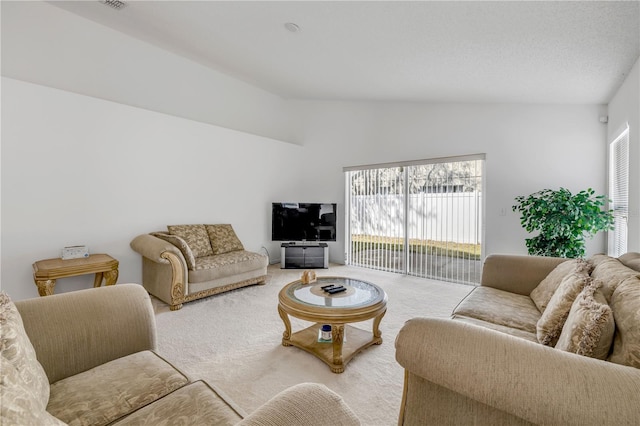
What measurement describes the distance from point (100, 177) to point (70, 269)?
1.17 meters

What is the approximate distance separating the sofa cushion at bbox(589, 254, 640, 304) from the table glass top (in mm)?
1288

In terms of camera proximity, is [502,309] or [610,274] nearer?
[610,274]

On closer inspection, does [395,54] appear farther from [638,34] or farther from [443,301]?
[443,301]

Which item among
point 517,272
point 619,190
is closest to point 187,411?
point 517,272

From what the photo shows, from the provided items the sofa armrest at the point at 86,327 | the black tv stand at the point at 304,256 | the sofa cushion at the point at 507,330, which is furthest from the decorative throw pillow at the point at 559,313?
the black tv stand at the point at 304,256

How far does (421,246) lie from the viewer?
182 inches

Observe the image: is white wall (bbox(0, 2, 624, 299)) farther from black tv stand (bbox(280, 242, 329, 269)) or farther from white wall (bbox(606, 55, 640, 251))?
black tv stand (bbox(280, 242, 329, 269))

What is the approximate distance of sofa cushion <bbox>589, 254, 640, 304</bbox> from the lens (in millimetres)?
1404

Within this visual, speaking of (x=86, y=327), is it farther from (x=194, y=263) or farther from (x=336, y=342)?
(x=194, y=263)

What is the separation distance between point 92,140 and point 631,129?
5624mm

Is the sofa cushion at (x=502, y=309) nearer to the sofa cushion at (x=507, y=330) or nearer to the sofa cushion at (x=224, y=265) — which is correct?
the sofa cushion at (x=507, y=330)

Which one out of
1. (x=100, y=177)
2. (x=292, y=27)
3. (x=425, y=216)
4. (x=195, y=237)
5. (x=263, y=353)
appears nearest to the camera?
(x=263, y=353)

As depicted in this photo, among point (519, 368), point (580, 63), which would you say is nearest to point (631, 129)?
point (580, 63)

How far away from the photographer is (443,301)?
346cm
